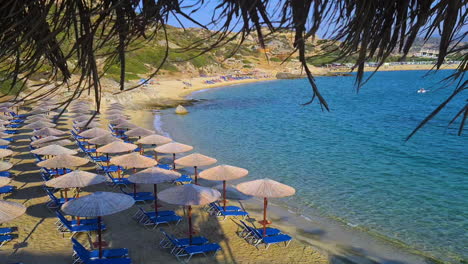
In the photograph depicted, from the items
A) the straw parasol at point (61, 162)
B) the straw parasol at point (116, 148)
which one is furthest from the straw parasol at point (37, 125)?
the straw parasol at point (61, 162)

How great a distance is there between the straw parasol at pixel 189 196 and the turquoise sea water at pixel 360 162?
4.71 metres

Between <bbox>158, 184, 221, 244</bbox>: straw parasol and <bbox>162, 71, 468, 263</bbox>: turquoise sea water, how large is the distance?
186 inches

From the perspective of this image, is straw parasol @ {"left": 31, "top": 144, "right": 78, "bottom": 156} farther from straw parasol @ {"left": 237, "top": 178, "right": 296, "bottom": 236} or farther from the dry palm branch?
the dry palm branch

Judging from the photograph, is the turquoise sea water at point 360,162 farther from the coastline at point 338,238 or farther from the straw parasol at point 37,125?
the straw parasol at point 37,125

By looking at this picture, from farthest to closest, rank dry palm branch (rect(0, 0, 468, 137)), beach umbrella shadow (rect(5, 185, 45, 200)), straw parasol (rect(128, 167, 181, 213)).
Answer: beach umbrella shadow (rect(5, 185, 45, 200)) → straw parasol (rect(128, 167, 181, 213)) → dry palm branch (rect(0, 0, 468, 137))

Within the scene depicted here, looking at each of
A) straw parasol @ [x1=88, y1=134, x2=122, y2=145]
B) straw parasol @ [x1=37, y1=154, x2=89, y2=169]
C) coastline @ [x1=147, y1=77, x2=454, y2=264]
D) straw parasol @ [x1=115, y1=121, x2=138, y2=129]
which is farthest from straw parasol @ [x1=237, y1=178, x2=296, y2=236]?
straw parasol @ [x1=115, y1=121, x2=138, y2=129]

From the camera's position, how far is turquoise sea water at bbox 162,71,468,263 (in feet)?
36.7

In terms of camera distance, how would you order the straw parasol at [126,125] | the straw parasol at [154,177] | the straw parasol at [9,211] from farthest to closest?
1. the straw parasol at [126,125]
2. the straw parasol at [154,177]
3. the straw parasol at [9,211]

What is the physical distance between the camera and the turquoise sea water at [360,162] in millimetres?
11188

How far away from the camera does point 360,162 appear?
1850 centimetres

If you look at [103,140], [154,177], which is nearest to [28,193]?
[103,140]

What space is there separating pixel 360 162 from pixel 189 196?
1248 cm

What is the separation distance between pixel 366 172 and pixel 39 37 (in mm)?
16426

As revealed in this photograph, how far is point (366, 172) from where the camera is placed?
16.7 metres
